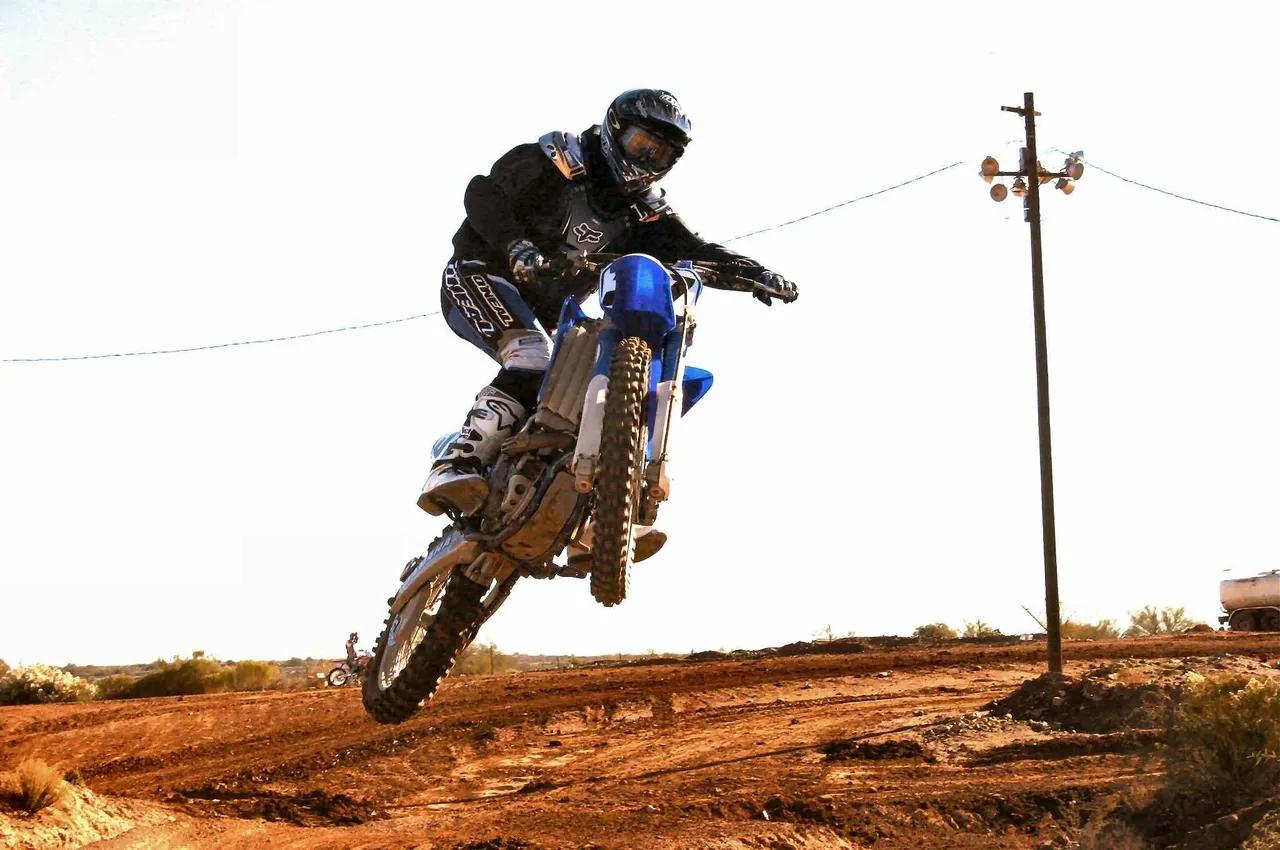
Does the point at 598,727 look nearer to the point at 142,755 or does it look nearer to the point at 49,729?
the point at 142,755

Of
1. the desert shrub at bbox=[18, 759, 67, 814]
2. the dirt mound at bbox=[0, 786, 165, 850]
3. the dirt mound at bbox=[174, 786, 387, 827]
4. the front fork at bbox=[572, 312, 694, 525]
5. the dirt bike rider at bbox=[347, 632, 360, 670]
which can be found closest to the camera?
the front fork at bbox=[572, 312, 694, 525]

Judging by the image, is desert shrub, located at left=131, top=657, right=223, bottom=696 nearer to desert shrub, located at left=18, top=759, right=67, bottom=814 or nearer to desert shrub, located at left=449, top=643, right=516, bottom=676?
desert shrub, located at left=449, top=643, right=516, bottom=676

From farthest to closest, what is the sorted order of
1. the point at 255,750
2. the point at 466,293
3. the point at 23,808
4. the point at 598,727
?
the point at 598,727, the point at 255,750, the point at 466,293, the point at 23,808

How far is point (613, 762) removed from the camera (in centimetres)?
1134

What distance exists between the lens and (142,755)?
12.8 meters

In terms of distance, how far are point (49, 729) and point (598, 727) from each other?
6.25 m

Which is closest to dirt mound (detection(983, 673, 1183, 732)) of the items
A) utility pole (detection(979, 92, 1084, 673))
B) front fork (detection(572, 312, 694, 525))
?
utility pole (detection(979, 92, 1084, 673))

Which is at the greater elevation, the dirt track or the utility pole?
the utility pole

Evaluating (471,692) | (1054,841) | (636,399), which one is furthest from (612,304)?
(471,692)

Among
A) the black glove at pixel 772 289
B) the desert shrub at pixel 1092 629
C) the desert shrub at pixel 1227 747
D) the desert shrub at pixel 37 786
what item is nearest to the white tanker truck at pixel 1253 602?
the desert shrub at pixel 1092 629

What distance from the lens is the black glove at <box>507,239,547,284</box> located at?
776 centimetres

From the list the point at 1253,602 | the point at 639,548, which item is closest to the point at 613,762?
the point at 639,548

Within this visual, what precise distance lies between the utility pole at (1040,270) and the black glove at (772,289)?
9.87 metres

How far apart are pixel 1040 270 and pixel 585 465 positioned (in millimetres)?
12662
